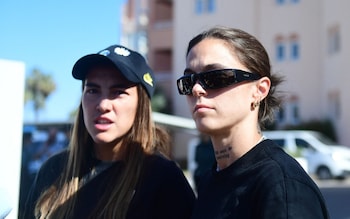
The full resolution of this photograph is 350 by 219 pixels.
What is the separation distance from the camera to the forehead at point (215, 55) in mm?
1742

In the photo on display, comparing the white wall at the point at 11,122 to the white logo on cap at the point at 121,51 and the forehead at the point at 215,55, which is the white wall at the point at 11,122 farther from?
the forehead at the point at 215,55

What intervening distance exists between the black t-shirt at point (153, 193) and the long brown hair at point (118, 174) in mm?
31

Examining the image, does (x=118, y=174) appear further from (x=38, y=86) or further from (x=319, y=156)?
(x=38, y=86)

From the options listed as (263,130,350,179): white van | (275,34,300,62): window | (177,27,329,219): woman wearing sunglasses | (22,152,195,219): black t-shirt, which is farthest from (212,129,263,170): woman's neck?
(275,34,300,62): window

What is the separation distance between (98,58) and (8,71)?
0.58m

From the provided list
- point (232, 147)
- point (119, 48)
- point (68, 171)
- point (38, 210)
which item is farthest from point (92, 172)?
point (232, 147)

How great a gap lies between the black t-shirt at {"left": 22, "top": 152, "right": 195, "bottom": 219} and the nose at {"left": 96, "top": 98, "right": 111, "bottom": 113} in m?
0.27

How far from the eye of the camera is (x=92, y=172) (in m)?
2.27

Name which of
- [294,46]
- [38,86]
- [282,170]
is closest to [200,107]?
[282,170]

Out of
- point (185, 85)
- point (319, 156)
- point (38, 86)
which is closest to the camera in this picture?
point (185, 85)

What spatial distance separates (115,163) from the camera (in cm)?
226

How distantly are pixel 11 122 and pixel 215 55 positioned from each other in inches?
50.7

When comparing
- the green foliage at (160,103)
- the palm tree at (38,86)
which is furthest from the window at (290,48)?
the palm tree at (38,86)

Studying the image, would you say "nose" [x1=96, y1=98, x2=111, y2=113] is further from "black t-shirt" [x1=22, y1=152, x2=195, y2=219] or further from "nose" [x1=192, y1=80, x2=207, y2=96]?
"nose" [x1=192, y1=80, x2=207, y2=96]
